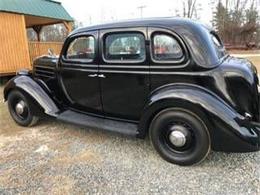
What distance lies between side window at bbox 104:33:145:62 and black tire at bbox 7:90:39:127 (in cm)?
176

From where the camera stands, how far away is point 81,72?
421 cm

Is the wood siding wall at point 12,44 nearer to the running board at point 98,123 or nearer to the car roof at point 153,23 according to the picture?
the running board at point 98,123

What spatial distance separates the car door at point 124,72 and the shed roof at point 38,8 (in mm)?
7833

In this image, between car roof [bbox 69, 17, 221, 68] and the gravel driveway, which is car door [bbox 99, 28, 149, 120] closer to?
car roof [bbox 69, 17, 221, 68]

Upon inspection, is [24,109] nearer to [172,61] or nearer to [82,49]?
[82,49]

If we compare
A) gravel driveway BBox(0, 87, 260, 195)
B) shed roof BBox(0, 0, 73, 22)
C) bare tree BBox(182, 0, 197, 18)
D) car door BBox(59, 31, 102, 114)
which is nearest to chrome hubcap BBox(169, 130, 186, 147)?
gravel driveway BBox(0, 87, 260, 195)

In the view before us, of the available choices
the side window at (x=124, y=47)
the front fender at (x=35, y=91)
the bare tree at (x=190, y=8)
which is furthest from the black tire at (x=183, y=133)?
the bare tree at (x=190, y=8)

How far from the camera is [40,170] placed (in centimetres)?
331

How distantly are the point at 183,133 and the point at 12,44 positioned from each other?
31.1 feet

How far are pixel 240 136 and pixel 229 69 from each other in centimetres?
84

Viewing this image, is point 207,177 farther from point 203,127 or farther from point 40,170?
point 40,170

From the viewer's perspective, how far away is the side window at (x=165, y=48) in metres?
3.40

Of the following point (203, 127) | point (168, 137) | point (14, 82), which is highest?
point (14, 82)

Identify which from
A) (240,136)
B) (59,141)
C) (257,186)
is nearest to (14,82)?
(59,141)
